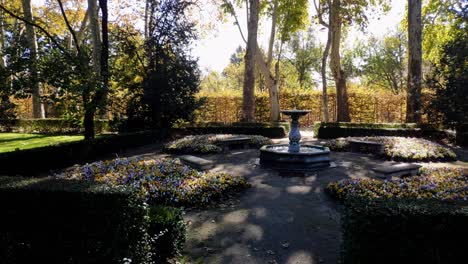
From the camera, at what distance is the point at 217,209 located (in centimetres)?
561

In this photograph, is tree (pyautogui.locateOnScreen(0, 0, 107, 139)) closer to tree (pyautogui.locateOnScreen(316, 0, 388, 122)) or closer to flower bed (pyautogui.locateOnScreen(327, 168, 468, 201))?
flower bed (pyautogui.locateOnScreen(327, 168, 468, 201))

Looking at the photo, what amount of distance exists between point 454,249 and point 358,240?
83cm

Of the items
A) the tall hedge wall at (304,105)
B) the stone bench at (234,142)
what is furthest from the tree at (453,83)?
the tall hedge wall at (304,105)

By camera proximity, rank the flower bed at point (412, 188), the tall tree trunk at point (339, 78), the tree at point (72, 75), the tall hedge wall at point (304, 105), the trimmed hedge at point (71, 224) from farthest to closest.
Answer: the tall hedge wall at point (304, 105)
the tall tree trunk at point (339, 78)
the tree at point (72, 75)
the flower bed at point (412, 188)
the trimmed hedge at point (71, 224)

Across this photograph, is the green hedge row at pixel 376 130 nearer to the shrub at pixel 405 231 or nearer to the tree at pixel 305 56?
the shrub at pixel 405 231

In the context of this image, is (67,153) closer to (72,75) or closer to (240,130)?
(72,75)

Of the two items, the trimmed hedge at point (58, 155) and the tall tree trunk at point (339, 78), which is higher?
the tall tree trunk at point (339, 78)

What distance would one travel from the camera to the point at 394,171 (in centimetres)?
704

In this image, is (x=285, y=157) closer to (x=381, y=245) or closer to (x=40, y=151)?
(x=381, y=245)

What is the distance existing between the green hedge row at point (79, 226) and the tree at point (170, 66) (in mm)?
10952

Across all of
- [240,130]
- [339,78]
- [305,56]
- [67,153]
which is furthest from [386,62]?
[67,153]

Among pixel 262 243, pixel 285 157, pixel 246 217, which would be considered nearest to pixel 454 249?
pixel 262 243

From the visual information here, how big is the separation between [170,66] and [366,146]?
368 inches

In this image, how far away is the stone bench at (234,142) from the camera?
1199cm
